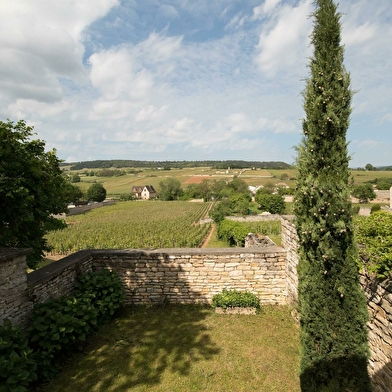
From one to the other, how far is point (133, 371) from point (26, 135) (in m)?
5.87

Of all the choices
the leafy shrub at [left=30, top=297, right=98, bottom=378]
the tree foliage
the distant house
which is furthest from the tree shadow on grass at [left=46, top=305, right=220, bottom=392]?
the distant house

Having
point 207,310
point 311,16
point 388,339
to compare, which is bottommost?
point 207,310

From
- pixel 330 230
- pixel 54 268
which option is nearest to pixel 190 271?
pixel 54 268

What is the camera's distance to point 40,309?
465cm

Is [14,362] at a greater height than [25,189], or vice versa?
[25,189]

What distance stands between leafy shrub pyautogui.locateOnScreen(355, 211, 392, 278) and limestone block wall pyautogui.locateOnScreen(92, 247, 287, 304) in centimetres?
290

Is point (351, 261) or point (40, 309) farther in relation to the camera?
point (40, 309)

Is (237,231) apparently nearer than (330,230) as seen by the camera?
No

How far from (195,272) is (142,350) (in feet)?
7.57

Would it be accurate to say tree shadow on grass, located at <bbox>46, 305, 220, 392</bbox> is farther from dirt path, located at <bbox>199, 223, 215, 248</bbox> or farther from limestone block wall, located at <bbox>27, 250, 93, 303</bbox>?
dirt path, located at <bbox>199, 223, 215, 248</bbox>

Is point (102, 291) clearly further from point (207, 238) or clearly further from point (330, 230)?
point (207, 238)

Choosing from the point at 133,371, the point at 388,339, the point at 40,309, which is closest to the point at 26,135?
the point at 40,309

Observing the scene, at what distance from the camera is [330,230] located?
12.4 ft

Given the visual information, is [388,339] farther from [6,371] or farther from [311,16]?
[6,371]
